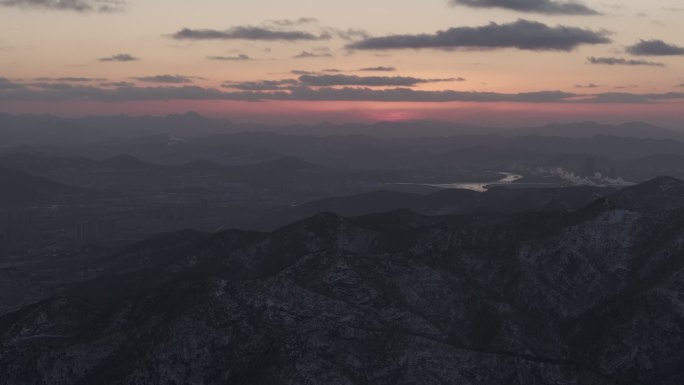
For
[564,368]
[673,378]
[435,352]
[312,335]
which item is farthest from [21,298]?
[673,378]

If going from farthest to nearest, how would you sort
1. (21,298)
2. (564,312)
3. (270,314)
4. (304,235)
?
(21,298), (304,235), (564,312), (270,314)

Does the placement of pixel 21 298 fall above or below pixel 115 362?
below

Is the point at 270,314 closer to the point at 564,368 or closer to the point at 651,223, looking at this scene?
the point at 564,368

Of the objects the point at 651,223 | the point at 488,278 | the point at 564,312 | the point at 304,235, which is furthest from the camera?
the point at 304,235

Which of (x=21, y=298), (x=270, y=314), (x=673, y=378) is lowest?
(x=21, y=298)

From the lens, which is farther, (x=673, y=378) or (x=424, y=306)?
(x=424, y=306)

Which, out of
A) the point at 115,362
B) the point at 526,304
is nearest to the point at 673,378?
the point at 526,304

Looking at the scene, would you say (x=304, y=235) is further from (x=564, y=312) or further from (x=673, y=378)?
(x=673, y=378)
